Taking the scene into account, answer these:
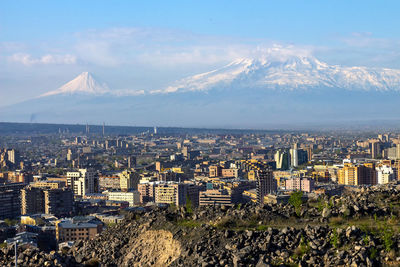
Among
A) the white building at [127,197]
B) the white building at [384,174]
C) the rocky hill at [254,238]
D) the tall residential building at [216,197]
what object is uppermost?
the rocky hill at [254,238]

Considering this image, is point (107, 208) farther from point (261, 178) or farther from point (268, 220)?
point (268, 220)

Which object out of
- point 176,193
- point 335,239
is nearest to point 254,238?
point 335,239

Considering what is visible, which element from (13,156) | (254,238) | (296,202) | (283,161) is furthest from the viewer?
(13,156)

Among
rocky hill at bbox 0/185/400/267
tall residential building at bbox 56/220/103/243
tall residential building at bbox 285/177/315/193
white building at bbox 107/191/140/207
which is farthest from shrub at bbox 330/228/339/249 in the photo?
tall residential building at bbox 285/177/315/193

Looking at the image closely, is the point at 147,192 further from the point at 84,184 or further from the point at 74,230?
the point at 74,230

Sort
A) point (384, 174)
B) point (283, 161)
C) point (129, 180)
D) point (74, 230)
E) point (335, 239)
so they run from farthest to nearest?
point (283, 161)
point (129, 180)
point (384, 174)
point (74, 230)
point (335, 239)

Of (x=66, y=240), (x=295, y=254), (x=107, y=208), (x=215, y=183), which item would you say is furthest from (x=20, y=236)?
(x=215, y=183)

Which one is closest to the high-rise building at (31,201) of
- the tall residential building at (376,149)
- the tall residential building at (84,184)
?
the tall residential building at (84,184)

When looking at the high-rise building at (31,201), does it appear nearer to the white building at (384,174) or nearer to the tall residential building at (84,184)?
the tall residential building at (84,184)
